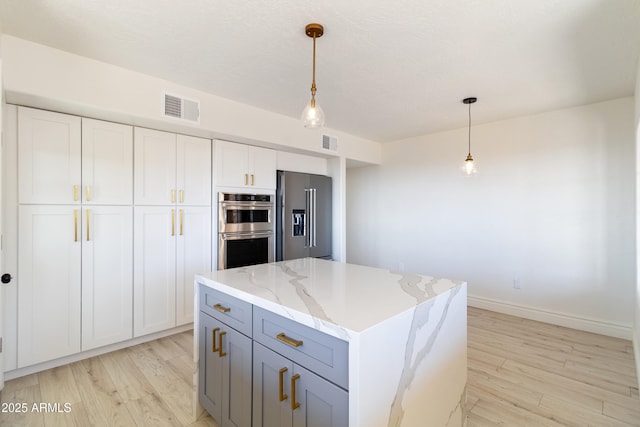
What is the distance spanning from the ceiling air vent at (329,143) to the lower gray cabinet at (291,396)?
10.5 feet

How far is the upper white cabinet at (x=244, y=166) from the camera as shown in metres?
3.36

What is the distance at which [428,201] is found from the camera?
15.2 feet

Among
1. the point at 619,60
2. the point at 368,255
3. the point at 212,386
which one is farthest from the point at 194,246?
the point at 619,60

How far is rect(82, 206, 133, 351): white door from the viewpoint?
2.59 meters

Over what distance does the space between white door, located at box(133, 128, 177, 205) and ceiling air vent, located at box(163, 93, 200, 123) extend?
12.1 inches

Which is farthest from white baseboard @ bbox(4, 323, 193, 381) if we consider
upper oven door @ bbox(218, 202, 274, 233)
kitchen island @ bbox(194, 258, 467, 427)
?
kitchen island @ bbox(194, 258, 467, 427)

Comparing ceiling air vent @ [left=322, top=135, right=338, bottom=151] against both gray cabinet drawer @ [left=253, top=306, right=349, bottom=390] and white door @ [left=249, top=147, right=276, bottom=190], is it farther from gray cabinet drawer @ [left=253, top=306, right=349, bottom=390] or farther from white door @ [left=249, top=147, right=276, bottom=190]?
gray cabinet drawer @ [left=253, top=306, right=349, bottom=390]

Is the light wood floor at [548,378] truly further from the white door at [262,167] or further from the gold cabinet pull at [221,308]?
the white door at [262,167]

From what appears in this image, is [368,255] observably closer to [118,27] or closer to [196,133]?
[196,133]

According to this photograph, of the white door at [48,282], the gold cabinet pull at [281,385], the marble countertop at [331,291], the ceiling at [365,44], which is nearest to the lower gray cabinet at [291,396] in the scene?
the gold cabinet pull at [281,385]

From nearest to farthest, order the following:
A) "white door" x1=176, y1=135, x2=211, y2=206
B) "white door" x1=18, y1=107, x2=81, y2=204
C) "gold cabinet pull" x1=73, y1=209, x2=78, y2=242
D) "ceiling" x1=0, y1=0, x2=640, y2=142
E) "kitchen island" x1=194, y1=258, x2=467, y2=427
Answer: "kitchen island" x1=194, y1=258, x2=467, y2=427 < "ceiling" x1=0, y1=0, x2=640, y2=142 < "white door" x1=18, y1=107, x2=81, y2=204 < "gold cabinet pull" x1=73, y1=209, x2=78, y2=242 < "white door" x1=176, y1=135, x2=211, y2=206

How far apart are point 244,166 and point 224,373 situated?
2.39 metres

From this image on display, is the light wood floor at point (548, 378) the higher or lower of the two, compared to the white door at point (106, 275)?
lower

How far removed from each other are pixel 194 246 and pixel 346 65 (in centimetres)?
233
